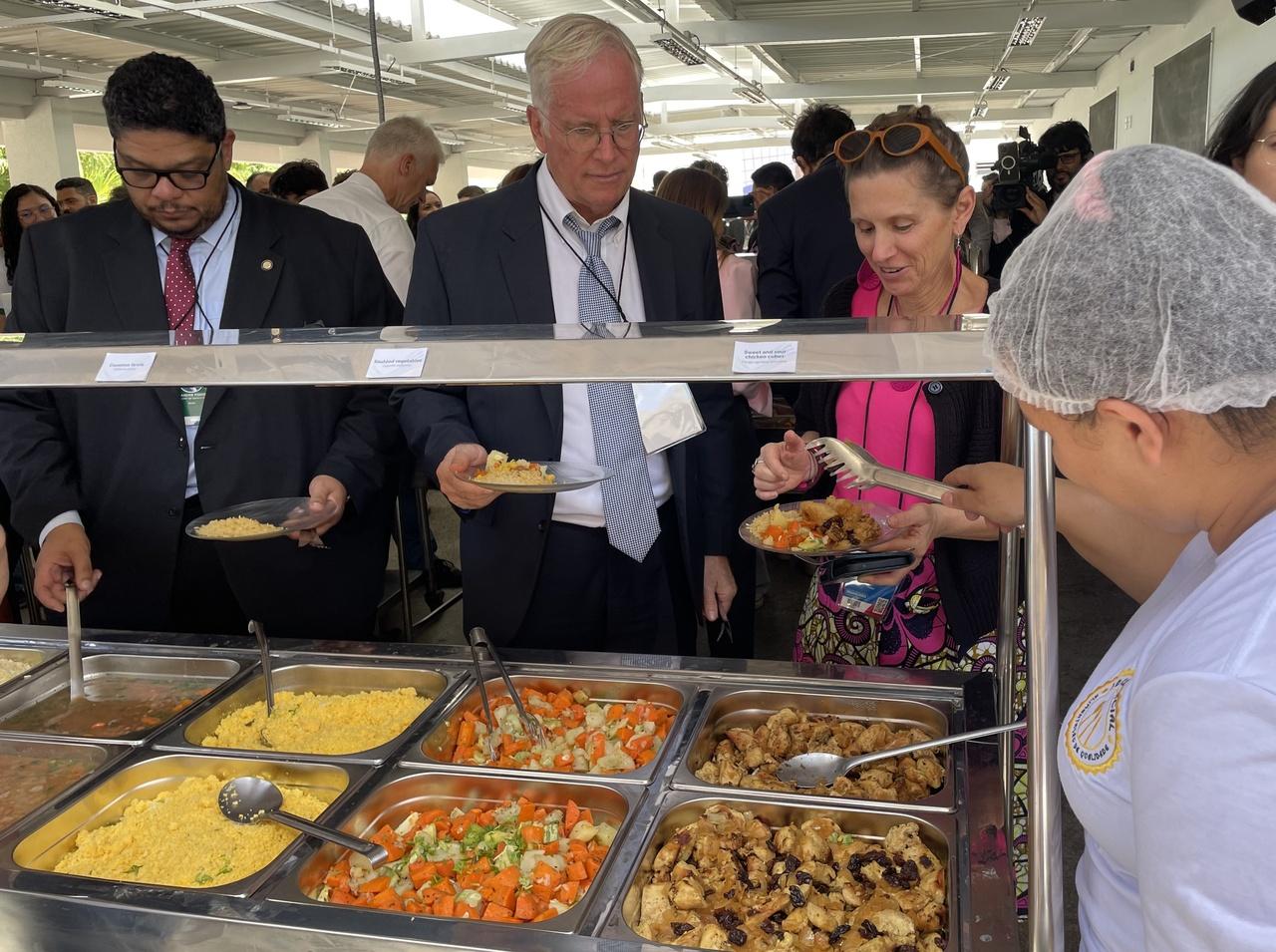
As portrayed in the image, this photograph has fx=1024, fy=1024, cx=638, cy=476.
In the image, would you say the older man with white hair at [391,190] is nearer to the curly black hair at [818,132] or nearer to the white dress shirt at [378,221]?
the white dress shirt at [378,221]

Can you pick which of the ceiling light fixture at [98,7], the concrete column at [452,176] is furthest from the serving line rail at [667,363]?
the concrete column at [452,176]

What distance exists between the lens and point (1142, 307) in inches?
28.6

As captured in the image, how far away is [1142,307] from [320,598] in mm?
1920

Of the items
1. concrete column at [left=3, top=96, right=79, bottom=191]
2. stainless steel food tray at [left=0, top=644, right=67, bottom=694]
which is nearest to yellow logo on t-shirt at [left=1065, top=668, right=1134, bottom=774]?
stainless steel food tray at [left=0, top=644, right=67, bottom=694]

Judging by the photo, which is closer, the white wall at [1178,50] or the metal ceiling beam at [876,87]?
the white wall at [1178,50]

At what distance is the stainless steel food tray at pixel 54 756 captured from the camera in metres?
1.52

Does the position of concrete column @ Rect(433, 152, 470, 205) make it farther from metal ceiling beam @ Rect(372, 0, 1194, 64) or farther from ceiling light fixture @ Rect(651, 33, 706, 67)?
ceiling light fixture @ Rect(651, 33, 706, 67)

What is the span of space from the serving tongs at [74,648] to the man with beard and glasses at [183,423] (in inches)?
5.8

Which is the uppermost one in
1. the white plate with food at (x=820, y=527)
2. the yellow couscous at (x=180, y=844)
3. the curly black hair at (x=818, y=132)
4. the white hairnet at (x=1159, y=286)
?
the curly black hair at (x=818, y=132)

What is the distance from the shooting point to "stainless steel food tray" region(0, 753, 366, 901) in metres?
1.25

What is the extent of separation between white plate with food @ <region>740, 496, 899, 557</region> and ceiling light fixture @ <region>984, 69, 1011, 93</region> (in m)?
14.2

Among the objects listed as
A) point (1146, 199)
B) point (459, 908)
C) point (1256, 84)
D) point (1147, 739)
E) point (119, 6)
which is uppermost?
point (119, 6)

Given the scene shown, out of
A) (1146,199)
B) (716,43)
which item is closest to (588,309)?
(1146,199)

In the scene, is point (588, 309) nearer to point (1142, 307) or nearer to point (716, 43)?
point (1142, 307)
